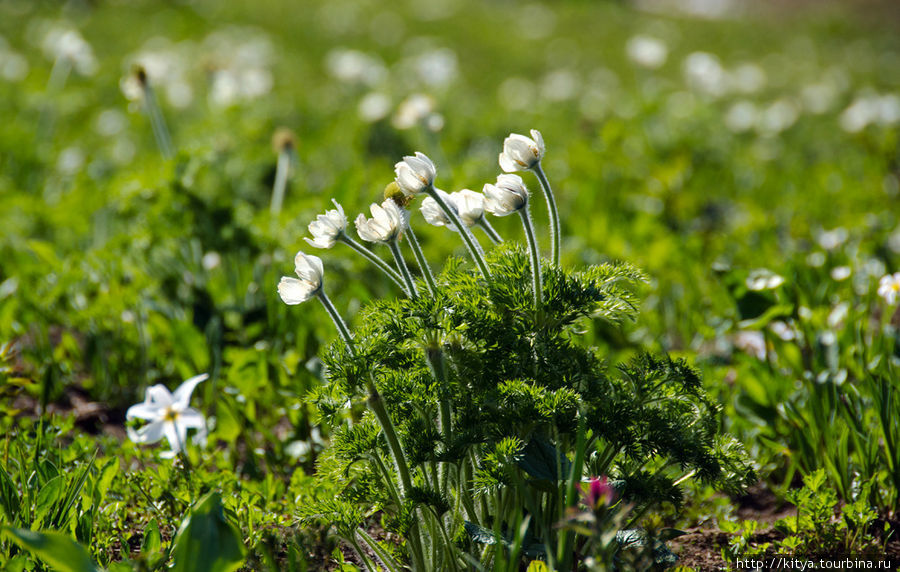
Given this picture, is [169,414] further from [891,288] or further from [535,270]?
[891,288]

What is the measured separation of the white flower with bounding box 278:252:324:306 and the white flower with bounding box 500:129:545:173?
392 millimetres

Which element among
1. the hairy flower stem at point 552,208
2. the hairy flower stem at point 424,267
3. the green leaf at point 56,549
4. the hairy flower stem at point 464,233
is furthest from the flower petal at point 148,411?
the hairy flower stem at point 552,208

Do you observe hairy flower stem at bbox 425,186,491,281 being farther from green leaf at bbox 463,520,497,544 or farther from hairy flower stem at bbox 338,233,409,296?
green leaf at bbox 463,520,497,544

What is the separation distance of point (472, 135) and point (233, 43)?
13.8ft

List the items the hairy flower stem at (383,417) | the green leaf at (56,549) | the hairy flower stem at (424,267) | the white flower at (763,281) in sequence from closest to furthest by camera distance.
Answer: the green leaf at (56,549) → the hairy flower stem at (383,417) → the hairy flower stem at (424,267) → the white flower at (763,281)

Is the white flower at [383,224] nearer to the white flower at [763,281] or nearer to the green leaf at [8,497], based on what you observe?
the green leaf at [8,497]

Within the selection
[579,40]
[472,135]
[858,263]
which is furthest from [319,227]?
[579,40]

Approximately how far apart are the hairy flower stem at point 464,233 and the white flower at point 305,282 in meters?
0.24

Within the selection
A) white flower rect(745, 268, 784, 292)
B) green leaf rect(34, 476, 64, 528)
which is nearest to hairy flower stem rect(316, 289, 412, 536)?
green leaf rect(34, 476, 64, 528)

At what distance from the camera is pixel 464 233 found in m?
1.58

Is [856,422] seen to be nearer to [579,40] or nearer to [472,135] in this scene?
[472,135]

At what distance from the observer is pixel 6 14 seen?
390 inches

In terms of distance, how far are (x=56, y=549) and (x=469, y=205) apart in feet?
3.02

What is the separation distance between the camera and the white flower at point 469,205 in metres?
1.64
